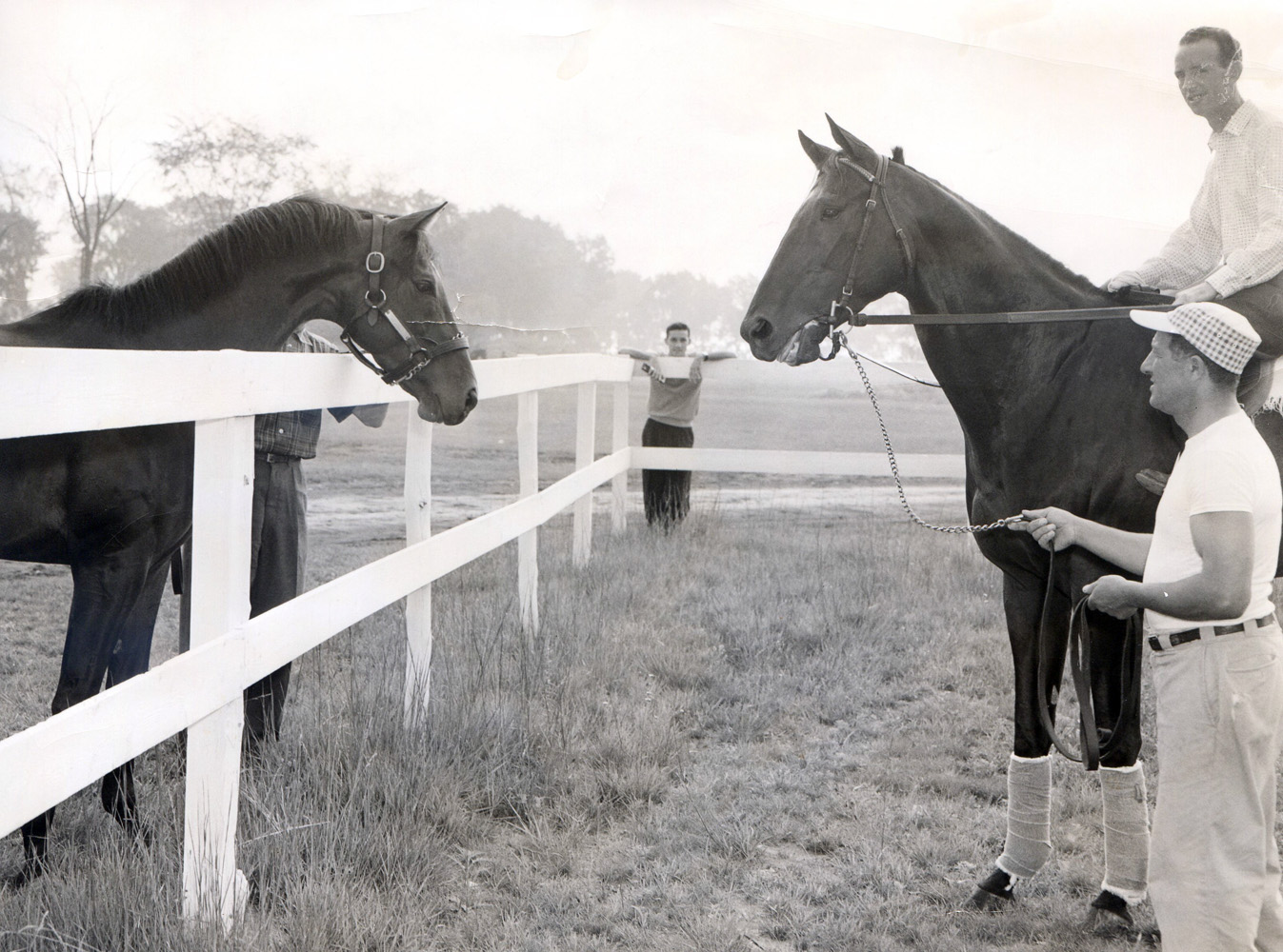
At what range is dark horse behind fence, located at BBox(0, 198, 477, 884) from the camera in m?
2.71

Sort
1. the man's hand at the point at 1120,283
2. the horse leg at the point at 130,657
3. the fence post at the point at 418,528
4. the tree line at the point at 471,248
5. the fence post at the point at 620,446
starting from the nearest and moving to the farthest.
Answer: the horse leg at the point at 130,657
the man's hand at the point at 1120,283
the fence post at the point at 418,528
the fence post at the point at 620,446
the tree line at the point at 471,248

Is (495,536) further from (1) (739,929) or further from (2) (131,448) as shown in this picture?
(1) (739,929)

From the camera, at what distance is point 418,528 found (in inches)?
150

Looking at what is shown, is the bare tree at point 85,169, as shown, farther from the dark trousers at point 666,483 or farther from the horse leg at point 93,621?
the horse leg at point 93,621

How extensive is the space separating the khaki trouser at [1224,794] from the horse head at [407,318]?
234 centimetres

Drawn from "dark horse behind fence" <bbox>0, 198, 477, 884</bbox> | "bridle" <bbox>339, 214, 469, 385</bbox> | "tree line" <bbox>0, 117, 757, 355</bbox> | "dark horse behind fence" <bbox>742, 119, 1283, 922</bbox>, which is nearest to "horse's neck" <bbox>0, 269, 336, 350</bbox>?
"dark horse behind fence" <bbox>0, 198, 477, 884</bbox>

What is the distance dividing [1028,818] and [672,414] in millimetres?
6369

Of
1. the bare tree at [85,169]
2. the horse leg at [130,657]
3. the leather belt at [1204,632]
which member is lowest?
the horse leg at [130,657]

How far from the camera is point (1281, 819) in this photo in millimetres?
3469

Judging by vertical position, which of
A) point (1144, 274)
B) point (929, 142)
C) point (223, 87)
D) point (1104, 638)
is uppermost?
point (223, 87)

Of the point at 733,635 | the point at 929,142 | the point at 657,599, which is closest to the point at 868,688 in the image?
the point at 733,635

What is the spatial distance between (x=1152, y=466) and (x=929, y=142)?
18.1 meters

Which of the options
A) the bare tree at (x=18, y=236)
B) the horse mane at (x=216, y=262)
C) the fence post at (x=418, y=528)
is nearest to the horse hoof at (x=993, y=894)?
the fence post at (x=418, y=528)

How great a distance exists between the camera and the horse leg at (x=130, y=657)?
2.81 metres
